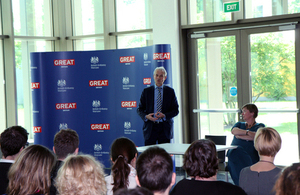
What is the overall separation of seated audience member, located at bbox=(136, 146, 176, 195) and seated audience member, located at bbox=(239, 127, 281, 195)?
128 cm

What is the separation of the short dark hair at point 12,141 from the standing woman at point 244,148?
9.89 ft

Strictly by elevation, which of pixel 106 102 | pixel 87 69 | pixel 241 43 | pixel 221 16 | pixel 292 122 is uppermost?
pixel 221 16

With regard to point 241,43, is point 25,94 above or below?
below

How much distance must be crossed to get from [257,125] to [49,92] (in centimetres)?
427

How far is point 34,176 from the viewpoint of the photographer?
1.96 m

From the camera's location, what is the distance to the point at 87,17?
8312 millimetres

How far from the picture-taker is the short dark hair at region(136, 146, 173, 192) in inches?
68.2

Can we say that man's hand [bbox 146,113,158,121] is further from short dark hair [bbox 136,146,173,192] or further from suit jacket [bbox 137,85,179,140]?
short dark hair [bbox 136,146,173,192]

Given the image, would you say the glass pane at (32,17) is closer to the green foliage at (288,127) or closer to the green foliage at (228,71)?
the green foliage at (228,71)

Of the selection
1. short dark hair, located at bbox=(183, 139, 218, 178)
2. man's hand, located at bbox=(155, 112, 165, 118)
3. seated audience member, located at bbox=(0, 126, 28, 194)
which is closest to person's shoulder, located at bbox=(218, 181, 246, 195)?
short dark hair, located at bbox=(183, 139, 218, 178)

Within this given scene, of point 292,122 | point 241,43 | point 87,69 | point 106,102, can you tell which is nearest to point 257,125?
point 292,122

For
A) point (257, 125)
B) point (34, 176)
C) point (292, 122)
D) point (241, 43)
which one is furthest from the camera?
point (241, 43)

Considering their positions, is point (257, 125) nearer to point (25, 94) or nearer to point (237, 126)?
point (237, 126)

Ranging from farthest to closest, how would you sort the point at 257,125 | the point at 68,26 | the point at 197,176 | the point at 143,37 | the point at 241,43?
the point at 68,26 < the point at 143,37 < the point at 241,43 < the point at 257,125 < the point at 197,176
